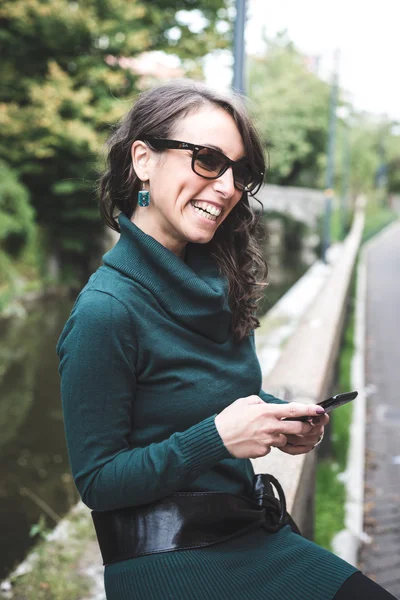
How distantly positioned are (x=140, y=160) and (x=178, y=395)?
578 mm

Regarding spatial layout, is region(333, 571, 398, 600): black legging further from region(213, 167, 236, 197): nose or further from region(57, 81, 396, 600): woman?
region(213, 167, 236, 197): nose

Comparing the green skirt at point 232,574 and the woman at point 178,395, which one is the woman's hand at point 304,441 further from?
the green skirt at point 232,574

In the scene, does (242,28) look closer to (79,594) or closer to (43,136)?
(79,594)

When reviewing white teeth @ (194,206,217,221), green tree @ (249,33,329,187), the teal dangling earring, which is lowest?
green tree @ (249,33,329,187)

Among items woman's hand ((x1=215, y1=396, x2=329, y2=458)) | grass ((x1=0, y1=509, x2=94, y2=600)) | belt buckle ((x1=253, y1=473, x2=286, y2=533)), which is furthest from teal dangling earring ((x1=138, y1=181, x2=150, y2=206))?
grass ((x1=0, y1=509, x2=94, y2=600))

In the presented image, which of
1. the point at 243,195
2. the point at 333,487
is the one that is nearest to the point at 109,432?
the point at 243,195

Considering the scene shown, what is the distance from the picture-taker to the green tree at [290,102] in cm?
3145

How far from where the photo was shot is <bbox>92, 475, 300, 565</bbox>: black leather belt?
134 cm

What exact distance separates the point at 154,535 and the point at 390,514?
3.03 meters

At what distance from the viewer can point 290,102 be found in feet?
104

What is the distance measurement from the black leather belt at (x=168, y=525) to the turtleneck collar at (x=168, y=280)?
0.39 meters

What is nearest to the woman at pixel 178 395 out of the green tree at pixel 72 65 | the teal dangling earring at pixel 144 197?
the teal dangling earring at pixel 144 197

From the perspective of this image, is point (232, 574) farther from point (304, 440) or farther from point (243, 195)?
point (243, 195)

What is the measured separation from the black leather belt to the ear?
75 cm
